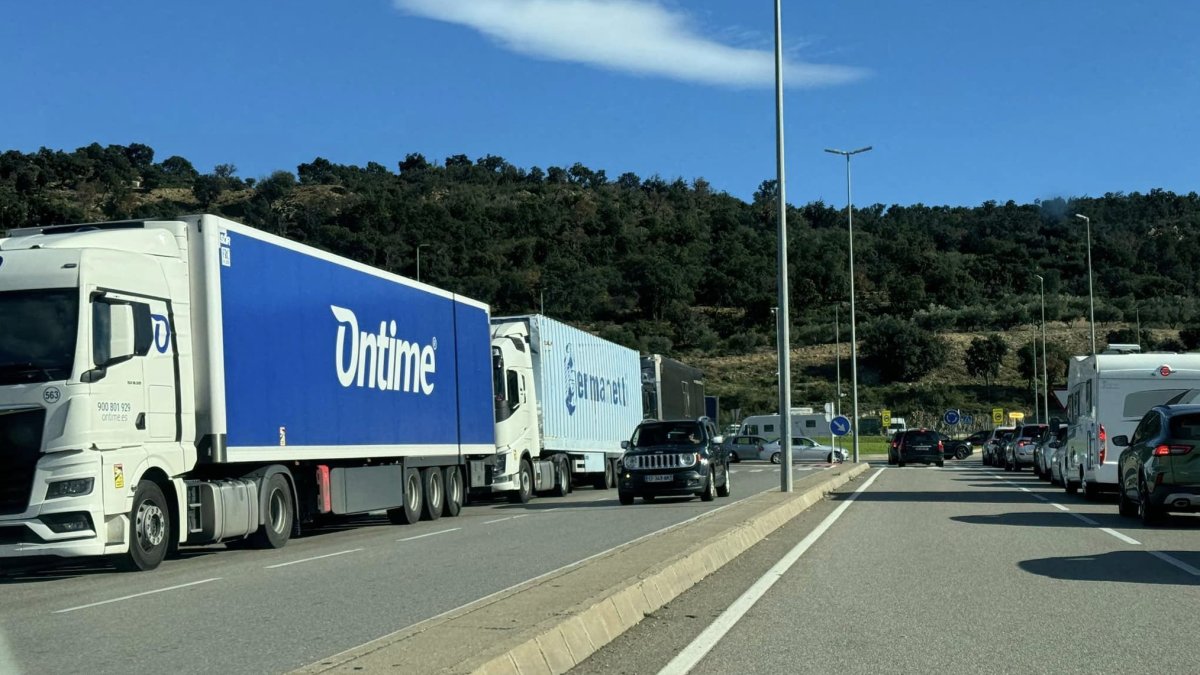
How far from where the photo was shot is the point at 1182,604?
416 inches

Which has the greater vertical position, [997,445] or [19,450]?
[19,450]

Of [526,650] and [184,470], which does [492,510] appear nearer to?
[184,470]

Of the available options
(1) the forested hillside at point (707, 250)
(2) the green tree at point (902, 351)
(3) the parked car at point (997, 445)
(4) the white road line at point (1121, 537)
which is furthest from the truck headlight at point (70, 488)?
(2) the green tree at point (902, 351)

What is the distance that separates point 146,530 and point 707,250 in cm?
10397

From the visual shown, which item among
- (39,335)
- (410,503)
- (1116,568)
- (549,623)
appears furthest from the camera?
(410,503)

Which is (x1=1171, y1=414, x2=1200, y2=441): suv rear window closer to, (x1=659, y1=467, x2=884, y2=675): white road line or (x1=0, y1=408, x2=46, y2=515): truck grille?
(x1=659, y1=467, x2=884, y2=675): white road line

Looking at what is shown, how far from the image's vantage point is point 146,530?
15.3m

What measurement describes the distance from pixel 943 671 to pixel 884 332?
97778 mm

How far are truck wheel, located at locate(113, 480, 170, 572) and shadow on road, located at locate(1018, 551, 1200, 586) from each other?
9386 mm

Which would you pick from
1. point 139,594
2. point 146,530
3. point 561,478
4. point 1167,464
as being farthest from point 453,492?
point 139,594

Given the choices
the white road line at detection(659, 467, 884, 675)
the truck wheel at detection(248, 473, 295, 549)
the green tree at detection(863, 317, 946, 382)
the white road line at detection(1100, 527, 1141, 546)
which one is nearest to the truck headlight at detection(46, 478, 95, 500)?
the truck wheel at detection(248, 473, 295, 549)

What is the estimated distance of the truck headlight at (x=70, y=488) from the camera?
1413cm

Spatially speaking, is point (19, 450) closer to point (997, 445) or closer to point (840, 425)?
point (840, 425)

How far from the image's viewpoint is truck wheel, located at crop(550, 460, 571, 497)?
106 ft
